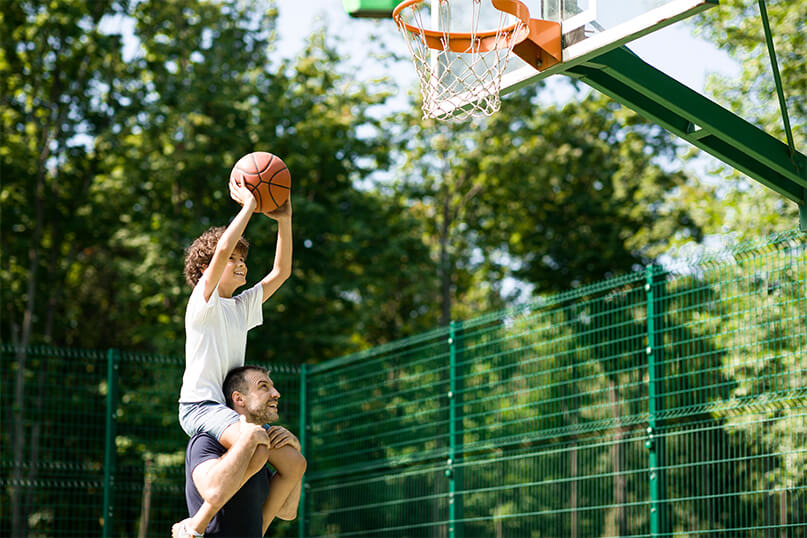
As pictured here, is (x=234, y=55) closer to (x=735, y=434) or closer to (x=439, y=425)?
(x=439, y=425)

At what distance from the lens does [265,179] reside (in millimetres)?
4914

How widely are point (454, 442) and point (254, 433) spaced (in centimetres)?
532

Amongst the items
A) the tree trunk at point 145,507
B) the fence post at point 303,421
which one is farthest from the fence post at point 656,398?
the tree trunk at point 145,507

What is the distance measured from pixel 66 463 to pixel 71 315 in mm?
9075

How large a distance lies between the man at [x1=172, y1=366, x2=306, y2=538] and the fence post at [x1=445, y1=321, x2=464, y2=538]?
4.76m

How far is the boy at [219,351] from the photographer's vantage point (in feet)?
14.6

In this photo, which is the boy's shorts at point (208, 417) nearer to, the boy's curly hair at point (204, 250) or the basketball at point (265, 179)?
the boy's curly hair at point (204, 250)

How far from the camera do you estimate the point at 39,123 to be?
1750 cm

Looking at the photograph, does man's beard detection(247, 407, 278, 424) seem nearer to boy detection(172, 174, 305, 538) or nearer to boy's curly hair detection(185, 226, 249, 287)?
boy detection(172, 174, 305, 538)

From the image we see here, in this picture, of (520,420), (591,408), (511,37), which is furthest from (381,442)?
(511,37)

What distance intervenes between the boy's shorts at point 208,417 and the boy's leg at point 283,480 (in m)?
0.33

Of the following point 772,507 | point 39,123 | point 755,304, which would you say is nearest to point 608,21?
point 755,304

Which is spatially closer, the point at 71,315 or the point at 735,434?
the point at 735,434

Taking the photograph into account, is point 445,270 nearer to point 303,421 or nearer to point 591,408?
point 303,421
